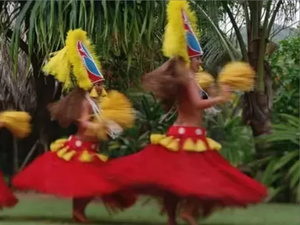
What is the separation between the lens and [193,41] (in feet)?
18.8

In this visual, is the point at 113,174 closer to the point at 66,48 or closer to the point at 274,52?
the point at 66,48

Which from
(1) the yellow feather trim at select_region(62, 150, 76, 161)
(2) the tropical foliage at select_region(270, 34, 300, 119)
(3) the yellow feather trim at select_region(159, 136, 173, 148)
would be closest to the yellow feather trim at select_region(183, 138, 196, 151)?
(3) the yellow feather trim at select_region(159, 136, 173, 148)

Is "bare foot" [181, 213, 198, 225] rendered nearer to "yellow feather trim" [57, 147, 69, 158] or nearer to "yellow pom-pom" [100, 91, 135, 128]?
"yellow pom-pom" [100, 91, 135, 128]

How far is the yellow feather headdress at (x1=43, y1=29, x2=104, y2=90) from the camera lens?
652cm

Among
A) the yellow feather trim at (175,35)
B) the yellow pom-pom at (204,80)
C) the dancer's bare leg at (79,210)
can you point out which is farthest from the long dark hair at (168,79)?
the dancer's bare leg at (79,210)

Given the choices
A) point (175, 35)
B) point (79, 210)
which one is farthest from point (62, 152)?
point (175, 35)

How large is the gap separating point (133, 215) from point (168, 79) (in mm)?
2158

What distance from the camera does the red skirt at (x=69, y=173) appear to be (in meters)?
6.14

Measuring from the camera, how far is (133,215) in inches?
287

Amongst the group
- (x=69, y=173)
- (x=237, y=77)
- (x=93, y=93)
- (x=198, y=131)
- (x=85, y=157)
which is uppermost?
(x=237, y=77)

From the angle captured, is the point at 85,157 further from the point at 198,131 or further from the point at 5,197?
the point at 198,131

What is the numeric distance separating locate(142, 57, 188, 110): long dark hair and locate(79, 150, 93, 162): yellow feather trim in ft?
3.64

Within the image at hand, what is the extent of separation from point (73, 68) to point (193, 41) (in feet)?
4.21

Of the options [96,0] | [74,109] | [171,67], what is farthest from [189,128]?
[96,0]
